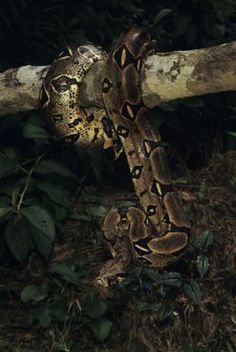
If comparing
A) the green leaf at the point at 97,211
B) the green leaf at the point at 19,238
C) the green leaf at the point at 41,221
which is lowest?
the green leaf at the point at 97,211

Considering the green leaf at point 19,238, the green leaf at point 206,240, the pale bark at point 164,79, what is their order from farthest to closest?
1. the green leaf at point 206,240
2. the green leaf at point 19,238
3. the pale bark at point 164,79

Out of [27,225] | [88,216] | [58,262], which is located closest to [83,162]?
[88,216]

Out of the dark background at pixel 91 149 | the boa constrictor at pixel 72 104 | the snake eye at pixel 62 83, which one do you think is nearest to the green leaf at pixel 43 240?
the dark background at pixel 91 149

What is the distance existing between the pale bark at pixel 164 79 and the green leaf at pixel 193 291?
7.03 ft

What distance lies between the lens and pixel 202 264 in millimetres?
5578

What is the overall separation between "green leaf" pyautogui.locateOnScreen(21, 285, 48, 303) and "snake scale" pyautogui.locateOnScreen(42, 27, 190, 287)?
42.7 inches

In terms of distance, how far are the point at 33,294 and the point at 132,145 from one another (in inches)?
77.6

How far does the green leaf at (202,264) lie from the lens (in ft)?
18.1

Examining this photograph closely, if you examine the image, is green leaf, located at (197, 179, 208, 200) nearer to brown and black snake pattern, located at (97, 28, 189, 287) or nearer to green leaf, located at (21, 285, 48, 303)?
green leaf, located at (21, 285, 48, 303)

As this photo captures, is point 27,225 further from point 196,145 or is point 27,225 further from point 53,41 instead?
point 196,145

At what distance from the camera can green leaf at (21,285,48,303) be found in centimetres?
539

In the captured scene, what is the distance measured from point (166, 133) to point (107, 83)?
350cm

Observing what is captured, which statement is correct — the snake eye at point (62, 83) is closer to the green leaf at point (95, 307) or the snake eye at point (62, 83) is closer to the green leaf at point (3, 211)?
the green leaf at point (3, 211)

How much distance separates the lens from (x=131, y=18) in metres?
6.46
